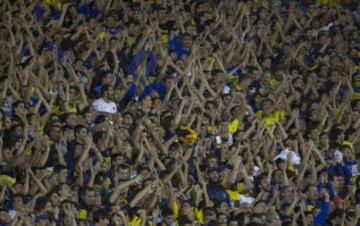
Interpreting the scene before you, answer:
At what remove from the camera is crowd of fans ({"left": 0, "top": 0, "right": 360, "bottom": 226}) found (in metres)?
15.9

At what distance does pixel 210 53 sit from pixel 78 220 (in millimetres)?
5019

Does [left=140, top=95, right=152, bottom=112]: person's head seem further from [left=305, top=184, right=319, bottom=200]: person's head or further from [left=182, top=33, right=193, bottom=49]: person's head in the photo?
[left=305, top=184, right=319, bottom=200]: person's head

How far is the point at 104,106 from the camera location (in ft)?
57.5

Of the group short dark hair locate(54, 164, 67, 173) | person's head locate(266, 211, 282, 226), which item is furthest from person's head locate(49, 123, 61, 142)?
person's head locate(266, 211, 282, 226)

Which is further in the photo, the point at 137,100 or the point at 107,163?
the point at 137,100

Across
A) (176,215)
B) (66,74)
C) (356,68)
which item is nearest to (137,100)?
(66,74)

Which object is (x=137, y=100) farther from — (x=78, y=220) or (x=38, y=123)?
(x=78, y=220)

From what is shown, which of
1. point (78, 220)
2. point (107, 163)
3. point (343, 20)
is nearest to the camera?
point (78, 220)

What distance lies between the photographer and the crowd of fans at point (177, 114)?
1591 centimetres

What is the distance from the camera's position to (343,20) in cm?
2105

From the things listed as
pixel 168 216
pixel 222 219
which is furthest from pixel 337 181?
pixel 168 216

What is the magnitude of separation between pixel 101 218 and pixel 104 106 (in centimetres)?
272

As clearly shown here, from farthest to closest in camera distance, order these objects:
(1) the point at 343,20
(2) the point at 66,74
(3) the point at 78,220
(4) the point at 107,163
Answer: (1) the point at 343,20 < (2) the point at 66,74 < (4) the point at 107,163 < (3) the point at 78,220

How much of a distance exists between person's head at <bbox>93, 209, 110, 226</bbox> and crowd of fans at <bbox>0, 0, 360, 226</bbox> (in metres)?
0.01
